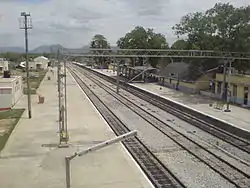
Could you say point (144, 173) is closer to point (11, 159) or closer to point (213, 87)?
point (11, 159)

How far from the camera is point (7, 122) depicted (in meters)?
26.1

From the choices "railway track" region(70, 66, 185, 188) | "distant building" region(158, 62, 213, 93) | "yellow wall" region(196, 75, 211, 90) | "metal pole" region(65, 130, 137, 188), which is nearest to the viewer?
"metal pole" region(65, 130, 137, 188)

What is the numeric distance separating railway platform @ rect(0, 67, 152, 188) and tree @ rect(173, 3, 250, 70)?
23.0 m

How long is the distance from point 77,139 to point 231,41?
27.9 meters

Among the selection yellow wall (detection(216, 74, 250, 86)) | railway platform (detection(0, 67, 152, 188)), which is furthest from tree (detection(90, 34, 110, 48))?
railway platform (detection(0, 67, 152, 188))

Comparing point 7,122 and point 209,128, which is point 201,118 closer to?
point 209,128

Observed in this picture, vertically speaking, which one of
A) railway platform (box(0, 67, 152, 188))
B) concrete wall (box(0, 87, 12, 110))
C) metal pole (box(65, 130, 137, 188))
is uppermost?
metal pole (box(65, 130, 137, 188))

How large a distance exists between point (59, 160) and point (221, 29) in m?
32.3

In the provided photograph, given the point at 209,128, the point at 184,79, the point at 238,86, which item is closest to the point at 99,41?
the point at 184,79

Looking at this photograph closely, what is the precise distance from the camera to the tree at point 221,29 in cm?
4231

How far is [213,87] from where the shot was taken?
44.2 meters

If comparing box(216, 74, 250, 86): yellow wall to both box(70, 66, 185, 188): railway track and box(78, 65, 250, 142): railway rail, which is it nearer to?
box(78, 65, 250, 142): railway rail

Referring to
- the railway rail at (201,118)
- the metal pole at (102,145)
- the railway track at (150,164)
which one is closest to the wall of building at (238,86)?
the railway rail at (201,118)

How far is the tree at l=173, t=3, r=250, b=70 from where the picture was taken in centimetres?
4231
